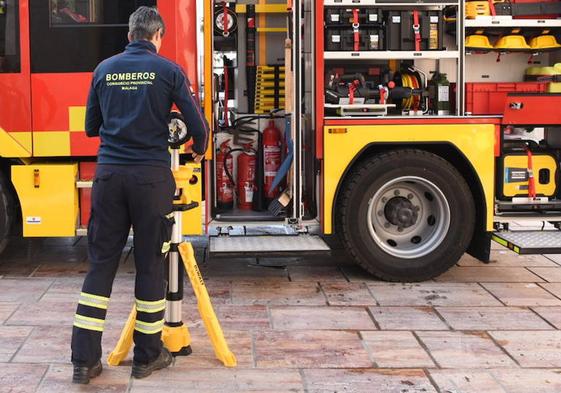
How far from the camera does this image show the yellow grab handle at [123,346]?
4.61 meters

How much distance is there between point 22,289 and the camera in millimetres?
6477

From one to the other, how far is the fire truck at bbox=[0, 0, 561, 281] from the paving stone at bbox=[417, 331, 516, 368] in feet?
4.44

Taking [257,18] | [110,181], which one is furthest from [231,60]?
[110,181]

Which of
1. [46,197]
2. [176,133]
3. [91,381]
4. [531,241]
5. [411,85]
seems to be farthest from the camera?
[411,85]

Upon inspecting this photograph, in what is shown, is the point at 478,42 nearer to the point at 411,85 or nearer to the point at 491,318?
the point at 411,85

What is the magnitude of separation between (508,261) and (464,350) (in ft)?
9.61

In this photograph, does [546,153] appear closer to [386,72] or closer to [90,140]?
[386,72]

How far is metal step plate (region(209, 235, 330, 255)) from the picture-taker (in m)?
6.41

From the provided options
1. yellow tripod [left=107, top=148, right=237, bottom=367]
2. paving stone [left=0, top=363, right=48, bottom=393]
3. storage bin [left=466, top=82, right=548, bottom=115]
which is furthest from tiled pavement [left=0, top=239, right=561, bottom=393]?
storage bin [left=466, top=82, right=548, bottom=115]

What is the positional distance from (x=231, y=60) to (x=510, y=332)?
11.6 ft

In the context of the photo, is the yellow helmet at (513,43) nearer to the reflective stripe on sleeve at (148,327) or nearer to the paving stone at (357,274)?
the paving stone at (357,274)

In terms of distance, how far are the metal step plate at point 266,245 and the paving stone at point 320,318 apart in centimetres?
59

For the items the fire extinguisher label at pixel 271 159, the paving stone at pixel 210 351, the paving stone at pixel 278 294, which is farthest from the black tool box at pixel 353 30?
the paving stone at pixel 210 351

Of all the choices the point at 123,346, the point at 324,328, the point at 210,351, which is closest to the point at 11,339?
the point at 123,346
